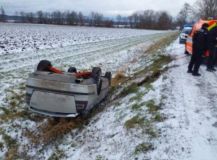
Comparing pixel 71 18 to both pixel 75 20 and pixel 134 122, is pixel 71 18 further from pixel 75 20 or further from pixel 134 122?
pixel 134 122

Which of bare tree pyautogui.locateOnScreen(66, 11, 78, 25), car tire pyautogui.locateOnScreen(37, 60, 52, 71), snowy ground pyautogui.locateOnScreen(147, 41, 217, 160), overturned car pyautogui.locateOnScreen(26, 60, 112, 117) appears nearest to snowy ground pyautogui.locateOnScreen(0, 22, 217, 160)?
snowy ground pyautogui.locateOnScreen(147, 41, 217, 160)

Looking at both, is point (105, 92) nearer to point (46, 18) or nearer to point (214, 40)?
point (214, 40)

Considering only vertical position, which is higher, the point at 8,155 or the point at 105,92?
the point at 105,92

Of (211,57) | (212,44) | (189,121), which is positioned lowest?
(189,121)

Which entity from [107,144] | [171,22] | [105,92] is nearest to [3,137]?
[107,144]

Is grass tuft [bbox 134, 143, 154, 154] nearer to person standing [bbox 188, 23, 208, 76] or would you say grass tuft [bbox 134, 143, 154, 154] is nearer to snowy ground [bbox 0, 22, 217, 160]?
snowy ground [bbox 0, 22, 217, 160]

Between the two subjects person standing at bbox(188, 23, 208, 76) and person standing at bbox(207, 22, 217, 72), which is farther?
person standing at bbox(207, 22, 217, 72)

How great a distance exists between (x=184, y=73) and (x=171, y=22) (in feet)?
378

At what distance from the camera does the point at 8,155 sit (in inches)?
203

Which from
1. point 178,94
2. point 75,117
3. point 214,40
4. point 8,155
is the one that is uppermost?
point 214,40

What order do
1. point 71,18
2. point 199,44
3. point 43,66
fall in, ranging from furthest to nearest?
point 71,18, point 199,44, point 43,66

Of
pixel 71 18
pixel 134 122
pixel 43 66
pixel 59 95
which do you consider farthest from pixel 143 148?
pixel 71 18

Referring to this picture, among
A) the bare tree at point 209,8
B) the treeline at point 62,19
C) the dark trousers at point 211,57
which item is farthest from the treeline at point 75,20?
the dark trousers at point 211,57

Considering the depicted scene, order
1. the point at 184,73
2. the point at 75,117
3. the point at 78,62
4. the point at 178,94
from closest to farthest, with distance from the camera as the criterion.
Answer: the point at 75,117
the point at 178,94
the point at 184,73
the point at 78,62
